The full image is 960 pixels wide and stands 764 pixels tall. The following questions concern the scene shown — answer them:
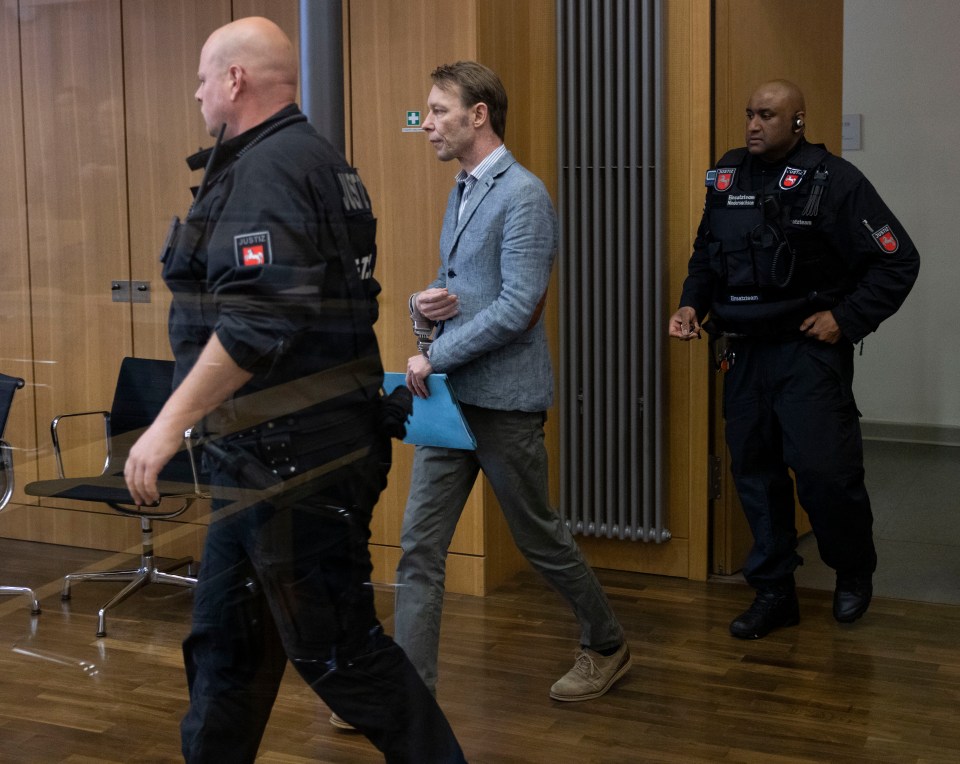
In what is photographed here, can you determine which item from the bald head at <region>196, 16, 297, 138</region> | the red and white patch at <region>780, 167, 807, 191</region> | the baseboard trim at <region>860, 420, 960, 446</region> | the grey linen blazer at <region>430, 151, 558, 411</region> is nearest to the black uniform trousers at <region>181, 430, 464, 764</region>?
the bald head at <region>196, 16, 297, 138</region>

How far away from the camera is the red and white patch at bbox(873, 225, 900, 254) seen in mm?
3373

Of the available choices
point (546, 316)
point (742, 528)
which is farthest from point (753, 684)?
point (546, 316)

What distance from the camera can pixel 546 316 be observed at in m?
4.05

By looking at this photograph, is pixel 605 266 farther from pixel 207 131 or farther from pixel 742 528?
pixel 207 131

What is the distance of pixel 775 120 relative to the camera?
3414 mm

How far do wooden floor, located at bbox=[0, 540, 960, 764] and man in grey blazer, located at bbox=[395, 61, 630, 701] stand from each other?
0.33 meters

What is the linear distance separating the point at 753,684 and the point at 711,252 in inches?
47.8

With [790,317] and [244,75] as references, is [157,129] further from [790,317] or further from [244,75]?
[790,317]

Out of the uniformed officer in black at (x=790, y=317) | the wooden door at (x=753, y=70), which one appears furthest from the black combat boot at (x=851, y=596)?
the wooden door at (x=753, y=70)

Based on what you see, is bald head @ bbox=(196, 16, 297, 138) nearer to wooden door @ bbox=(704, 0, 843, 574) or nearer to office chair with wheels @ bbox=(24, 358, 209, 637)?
office chair with wheels @ bbox=(24, 358, 209, 637)

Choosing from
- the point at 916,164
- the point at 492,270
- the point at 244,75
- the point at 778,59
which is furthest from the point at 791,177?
the point at 916,164

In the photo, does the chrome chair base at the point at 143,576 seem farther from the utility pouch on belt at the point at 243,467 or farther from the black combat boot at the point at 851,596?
the black combat boot at the point at 851,596

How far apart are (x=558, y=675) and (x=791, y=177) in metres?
1.50

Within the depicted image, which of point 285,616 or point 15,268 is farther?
point 285,616
